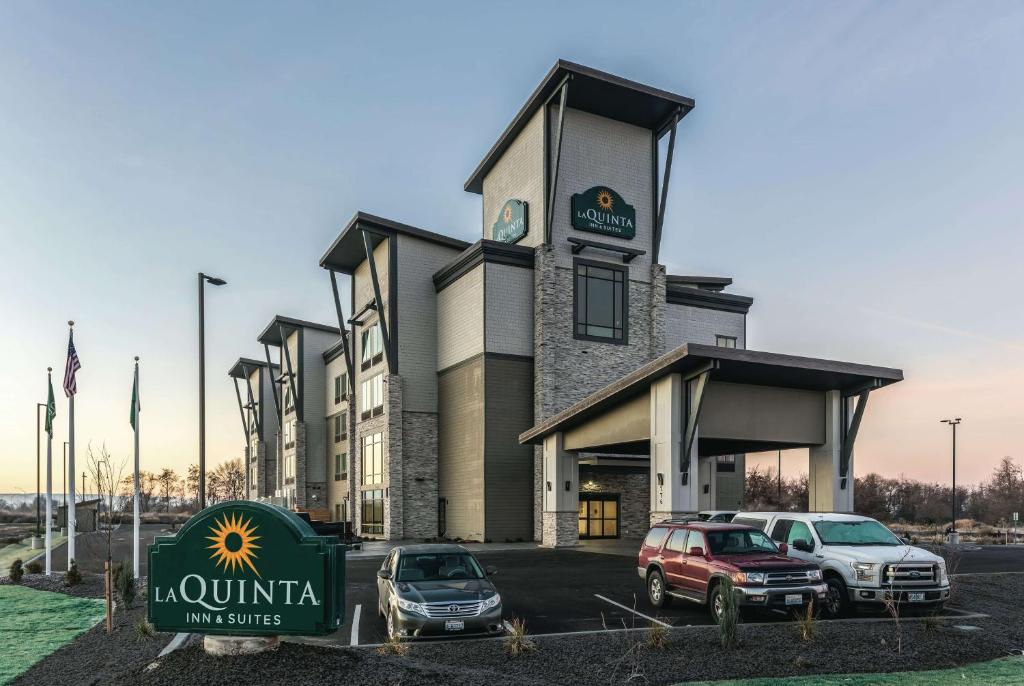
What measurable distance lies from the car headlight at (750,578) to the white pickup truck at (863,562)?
76.0 inches

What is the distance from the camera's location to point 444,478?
43.1m

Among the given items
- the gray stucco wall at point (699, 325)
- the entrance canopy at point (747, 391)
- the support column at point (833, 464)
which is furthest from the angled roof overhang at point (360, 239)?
the support column at point (833, 464)

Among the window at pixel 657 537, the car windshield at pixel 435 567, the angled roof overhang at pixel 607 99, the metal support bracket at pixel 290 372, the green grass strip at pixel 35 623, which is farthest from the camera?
the metal support bracket at pixel 290 372

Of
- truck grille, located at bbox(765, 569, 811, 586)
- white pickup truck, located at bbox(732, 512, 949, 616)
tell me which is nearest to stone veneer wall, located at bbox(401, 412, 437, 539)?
white pickup truck, located at bbox(732, 512, 949, 616)

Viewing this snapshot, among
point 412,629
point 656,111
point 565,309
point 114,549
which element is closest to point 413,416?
point 565,309

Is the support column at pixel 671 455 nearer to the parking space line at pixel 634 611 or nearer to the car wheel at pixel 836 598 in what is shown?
the parking space line at pixel 634 611

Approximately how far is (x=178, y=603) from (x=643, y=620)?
8377 millimetres

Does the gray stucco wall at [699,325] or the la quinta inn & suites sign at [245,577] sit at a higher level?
the gray stucco wall at [699,325]

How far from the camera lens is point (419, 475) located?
42.8 meters

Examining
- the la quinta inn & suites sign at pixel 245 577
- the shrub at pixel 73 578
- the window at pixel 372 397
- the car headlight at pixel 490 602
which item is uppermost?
the window at pixel 372 397

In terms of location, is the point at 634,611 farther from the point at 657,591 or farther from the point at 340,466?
the point at 340,466

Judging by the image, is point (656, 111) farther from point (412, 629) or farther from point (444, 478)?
point (412, 629)

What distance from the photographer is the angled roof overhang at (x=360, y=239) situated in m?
42.8

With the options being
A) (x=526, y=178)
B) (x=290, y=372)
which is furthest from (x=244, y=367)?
(x=526, y=178)
